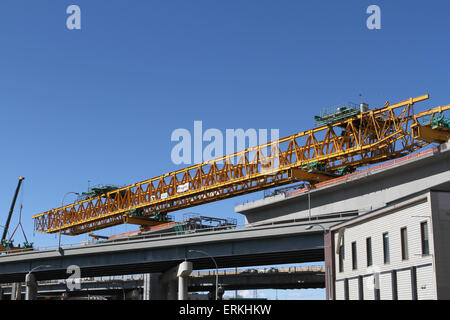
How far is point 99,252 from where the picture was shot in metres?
76.0

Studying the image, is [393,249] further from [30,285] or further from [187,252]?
[30,285]

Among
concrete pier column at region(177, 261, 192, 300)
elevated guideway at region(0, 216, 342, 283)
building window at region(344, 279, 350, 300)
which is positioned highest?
elevated guideway at region(0, 216, 342, 283)

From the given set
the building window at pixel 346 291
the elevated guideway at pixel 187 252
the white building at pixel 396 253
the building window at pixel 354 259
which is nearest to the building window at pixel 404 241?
the white building at pixel 396 253

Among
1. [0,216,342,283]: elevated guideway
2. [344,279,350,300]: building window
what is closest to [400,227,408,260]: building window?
[344,279,350,300]: building window

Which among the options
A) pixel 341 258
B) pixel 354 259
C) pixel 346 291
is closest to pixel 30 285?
pixel 341 258

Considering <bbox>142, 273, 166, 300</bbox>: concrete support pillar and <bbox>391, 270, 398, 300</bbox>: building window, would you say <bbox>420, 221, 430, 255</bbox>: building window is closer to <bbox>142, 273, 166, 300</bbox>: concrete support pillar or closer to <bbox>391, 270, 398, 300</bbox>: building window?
<bbox>391, 270, 398, 300</bbox>: building window

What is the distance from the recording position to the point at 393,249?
133 ft

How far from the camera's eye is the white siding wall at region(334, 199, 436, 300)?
121 ft

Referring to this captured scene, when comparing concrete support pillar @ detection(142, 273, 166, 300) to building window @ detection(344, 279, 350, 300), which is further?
concrete support pillar @ detection(142, 273, 166, 300)

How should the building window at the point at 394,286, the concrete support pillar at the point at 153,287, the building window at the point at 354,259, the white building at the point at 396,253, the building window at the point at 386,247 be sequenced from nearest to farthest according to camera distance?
the white building at the point at 396,253 < the building window at the point at 394,286 < the building window at the point at 386,247 < the building window at the point at 354,259 < the concrete support pillar at the point at 153,287

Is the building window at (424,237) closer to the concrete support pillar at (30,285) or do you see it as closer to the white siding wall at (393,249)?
the white siding wall at (393,249)

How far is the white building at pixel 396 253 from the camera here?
1410 inches

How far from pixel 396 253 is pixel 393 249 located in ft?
1.85

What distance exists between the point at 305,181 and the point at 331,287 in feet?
122
